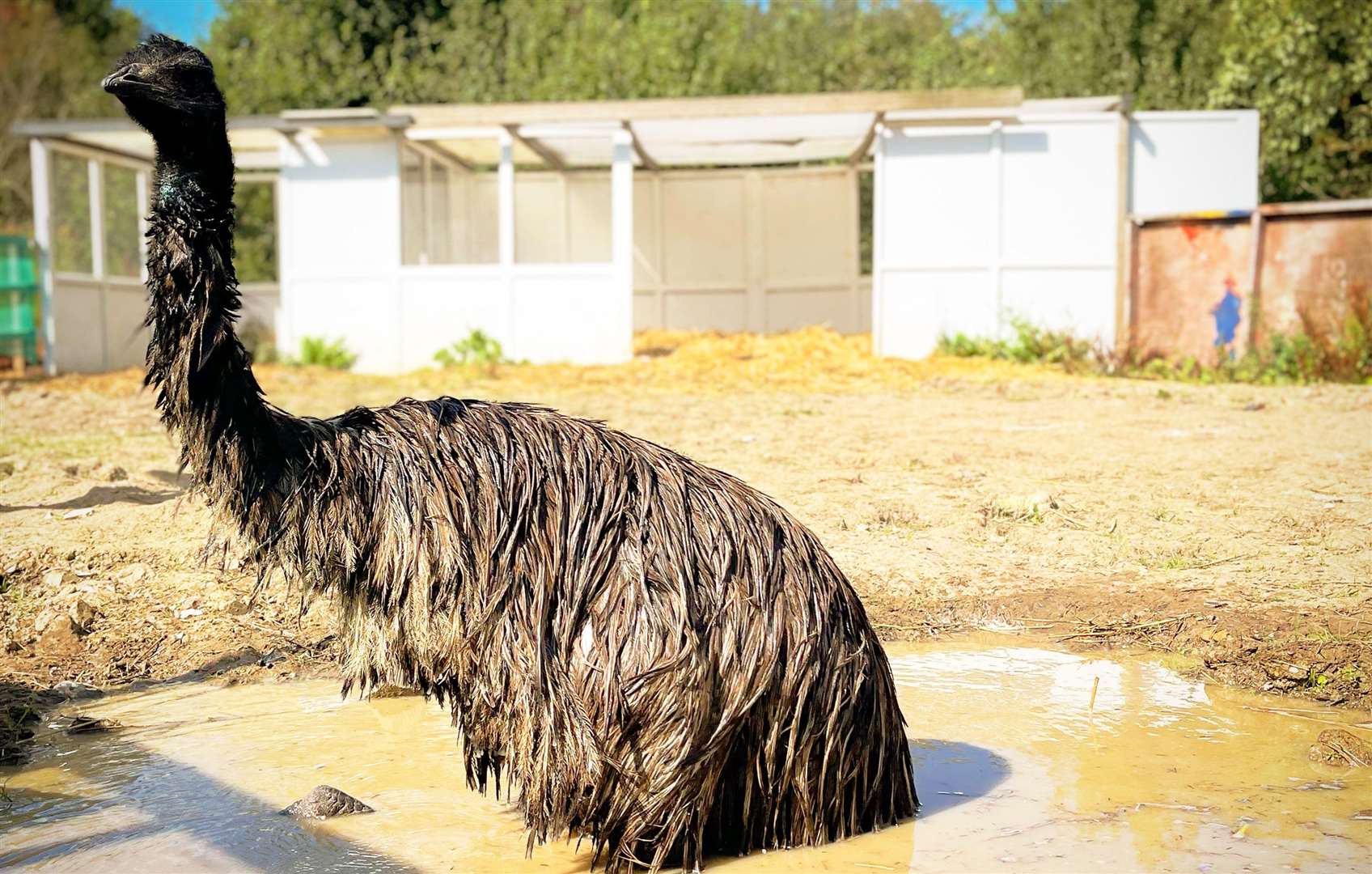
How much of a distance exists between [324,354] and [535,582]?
15.6 metres

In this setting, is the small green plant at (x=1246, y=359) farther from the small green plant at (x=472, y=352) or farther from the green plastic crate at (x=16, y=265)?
the green plastic crate at (x=16, y=265)

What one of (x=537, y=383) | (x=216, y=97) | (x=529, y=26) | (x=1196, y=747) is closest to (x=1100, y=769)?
(x=1196, y=747)

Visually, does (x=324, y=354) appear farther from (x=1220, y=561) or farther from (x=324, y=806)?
(x=324, y=806)

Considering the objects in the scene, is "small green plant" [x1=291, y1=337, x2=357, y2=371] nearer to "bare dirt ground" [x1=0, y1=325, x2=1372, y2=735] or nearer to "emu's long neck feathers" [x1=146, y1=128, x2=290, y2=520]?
"bare dirt ground" [x1=0, y1=325, x2=1372, y2=735]

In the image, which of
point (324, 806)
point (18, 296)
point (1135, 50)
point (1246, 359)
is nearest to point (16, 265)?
point (18, 296)

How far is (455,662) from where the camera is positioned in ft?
11.1

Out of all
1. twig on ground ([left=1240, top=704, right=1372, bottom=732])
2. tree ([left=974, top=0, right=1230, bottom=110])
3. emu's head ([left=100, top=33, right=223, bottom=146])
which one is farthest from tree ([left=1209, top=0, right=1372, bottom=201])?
emu's head ([left=100, top=33, right=223, bottom=146])

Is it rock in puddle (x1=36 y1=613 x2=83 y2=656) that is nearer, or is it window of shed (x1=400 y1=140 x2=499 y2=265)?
rock in puddle (x1=36 y1=613 x2=83 y2=656)

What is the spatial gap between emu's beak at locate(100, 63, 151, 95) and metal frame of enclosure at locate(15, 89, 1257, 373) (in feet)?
45.1

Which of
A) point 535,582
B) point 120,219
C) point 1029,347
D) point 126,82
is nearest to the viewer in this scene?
point 126,82

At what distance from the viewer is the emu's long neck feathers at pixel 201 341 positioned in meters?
3.18

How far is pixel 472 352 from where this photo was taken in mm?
Answer: 17812

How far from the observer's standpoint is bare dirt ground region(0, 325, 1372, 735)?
19.2ft

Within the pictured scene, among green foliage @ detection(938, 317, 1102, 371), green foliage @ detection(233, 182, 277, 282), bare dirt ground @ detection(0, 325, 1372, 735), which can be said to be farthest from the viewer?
green foliage @ detection(233, 182, 277, 282)
